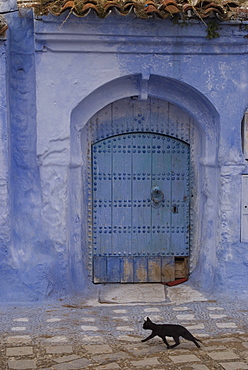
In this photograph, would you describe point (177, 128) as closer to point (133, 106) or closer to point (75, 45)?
point (133, 106)

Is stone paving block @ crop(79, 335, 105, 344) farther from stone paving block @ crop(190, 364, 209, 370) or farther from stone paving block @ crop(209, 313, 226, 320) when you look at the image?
stone paving block @ crop(209, 313, 226, 320)

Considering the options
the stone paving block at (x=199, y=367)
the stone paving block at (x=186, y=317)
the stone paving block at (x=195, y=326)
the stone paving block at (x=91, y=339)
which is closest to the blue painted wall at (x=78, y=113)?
the stone paving block at (x=186, y=317)

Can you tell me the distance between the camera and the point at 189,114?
6.43m

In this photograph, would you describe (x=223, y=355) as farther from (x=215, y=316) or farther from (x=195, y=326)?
(x=215, y=316)

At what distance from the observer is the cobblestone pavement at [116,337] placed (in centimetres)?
437

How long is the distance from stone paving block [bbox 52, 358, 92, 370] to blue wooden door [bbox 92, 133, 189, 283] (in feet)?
7.33

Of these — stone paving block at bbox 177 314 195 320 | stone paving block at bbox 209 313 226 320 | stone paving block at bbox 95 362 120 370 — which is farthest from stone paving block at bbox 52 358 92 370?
stone paving block at bbox 209 313 226 320

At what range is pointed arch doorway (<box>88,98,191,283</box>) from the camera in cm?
648

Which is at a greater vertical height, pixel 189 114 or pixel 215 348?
pixel 189 114

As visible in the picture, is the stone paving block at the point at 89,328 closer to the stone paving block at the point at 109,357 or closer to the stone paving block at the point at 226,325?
the stone paving block at the point at 109,357

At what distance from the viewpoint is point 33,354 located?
4.54 m

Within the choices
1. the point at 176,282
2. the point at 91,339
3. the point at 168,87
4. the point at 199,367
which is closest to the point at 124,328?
the point at 91,339

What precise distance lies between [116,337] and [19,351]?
2.83ft

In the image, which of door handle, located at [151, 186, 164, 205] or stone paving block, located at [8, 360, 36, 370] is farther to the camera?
door handle, located at [151, 186, 164, 205]
